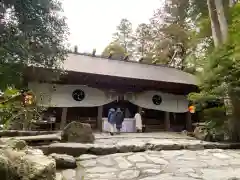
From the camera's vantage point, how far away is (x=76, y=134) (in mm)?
6441

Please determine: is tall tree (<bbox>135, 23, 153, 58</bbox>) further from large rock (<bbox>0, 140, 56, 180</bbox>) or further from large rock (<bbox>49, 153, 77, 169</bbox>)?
large rock (<bbox>0, 140, 56, 180</bbox>)

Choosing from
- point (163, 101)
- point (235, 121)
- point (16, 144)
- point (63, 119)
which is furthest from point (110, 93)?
point (16, 144)

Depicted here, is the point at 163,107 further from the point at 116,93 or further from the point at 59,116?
the point at 59,116

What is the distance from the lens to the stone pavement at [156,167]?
3.98 metres

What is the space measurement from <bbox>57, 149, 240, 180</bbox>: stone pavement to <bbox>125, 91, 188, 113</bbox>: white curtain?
25.5ft

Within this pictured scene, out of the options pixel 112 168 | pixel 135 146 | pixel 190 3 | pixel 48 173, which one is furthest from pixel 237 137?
pixel 190 3

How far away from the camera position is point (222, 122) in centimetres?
872

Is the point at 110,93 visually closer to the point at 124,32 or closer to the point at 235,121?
the point at 235,121

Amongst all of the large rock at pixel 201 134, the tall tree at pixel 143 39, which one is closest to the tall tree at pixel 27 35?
the large rock at pixel 201 134

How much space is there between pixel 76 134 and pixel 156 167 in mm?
2730

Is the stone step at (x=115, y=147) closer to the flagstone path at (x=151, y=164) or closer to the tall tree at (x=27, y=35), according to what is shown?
the flagstone path at (x=151, y=164)

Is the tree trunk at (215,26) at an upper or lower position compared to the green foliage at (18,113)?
upper

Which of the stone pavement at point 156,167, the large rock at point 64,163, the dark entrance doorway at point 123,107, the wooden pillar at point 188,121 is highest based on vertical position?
the dark entrance doorway at point 123,107

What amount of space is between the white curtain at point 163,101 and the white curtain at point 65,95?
149 cm
